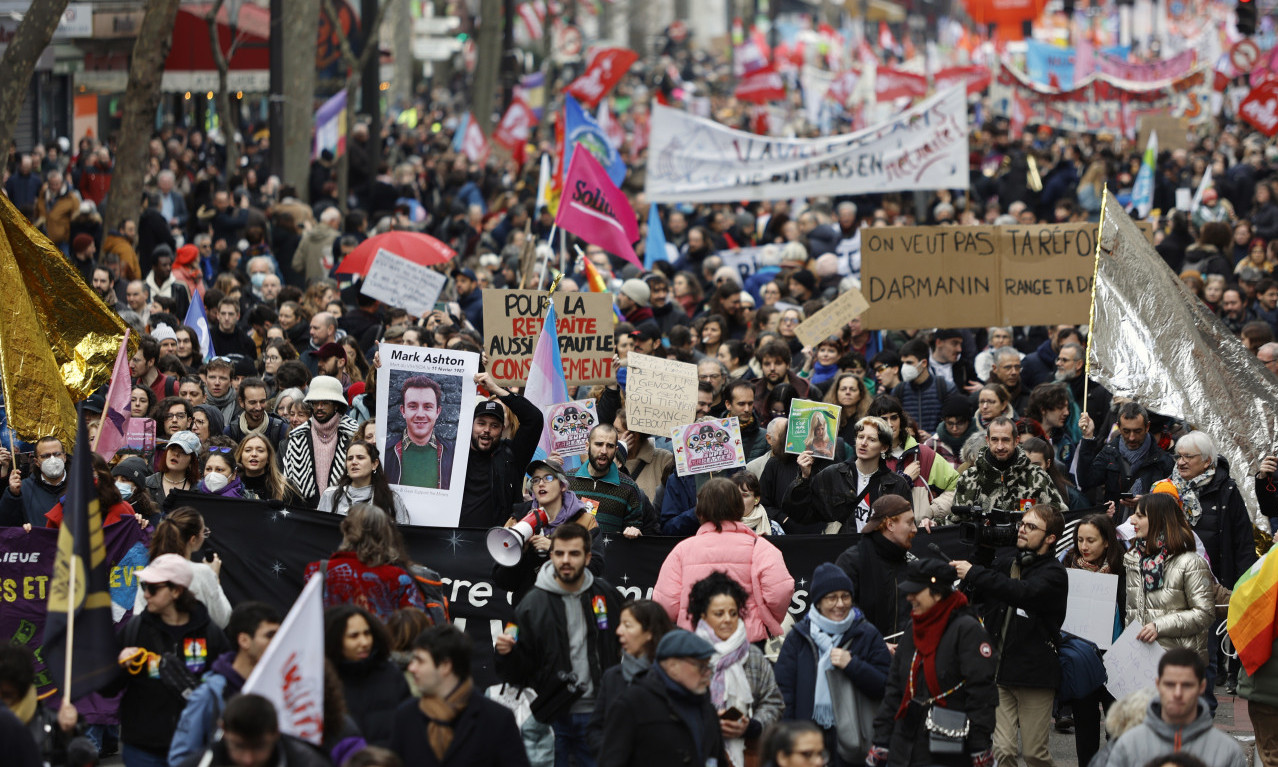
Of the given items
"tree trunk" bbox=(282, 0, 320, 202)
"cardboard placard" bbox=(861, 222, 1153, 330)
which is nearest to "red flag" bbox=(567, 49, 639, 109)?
"tree trunk" bbox=(282, 0, 320, 202)

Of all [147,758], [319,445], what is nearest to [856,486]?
[319,445]

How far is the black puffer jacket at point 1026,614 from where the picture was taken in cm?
761

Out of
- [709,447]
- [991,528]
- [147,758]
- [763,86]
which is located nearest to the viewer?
[147,758]

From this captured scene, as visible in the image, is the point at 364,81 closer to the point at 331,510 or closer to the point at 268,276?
the point at 268,276

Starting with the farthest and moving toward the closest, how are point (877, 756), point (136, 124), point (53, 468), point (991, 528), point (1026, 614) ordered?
point (136, 124), point (53, 468), point (991, 528), point (1026, 614), point (877, 756)

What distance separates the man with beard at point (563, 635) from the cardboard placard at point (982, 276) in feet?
20.3

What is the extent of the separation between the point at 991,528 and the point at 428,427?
108 inches

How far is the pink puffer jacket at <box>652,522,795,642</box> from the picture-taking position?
768 centimetres

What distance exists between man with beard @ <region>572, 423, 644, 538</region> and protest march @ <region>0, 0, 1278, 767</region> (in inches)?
0.8

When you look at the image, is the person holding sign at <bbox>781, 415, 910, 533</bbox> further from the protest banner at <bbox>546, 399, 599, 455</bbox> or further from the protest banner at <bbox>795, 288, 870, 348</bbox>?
the protest banner at <bbox>795, 288, 870, 348</bbox>

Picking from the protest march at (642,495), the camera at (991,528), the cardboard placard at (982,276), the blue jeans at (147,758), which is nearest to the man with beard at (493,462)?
the protest march at (642,495)

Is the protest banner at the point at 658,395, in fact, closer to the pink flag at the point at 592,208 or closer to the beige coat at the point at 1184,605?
the beige coat at the point at 1184,605

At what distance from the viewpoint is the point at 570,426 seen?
9586 mm

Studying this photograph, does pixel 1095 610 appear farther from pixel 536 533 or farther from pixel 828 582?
pixel 536 533
